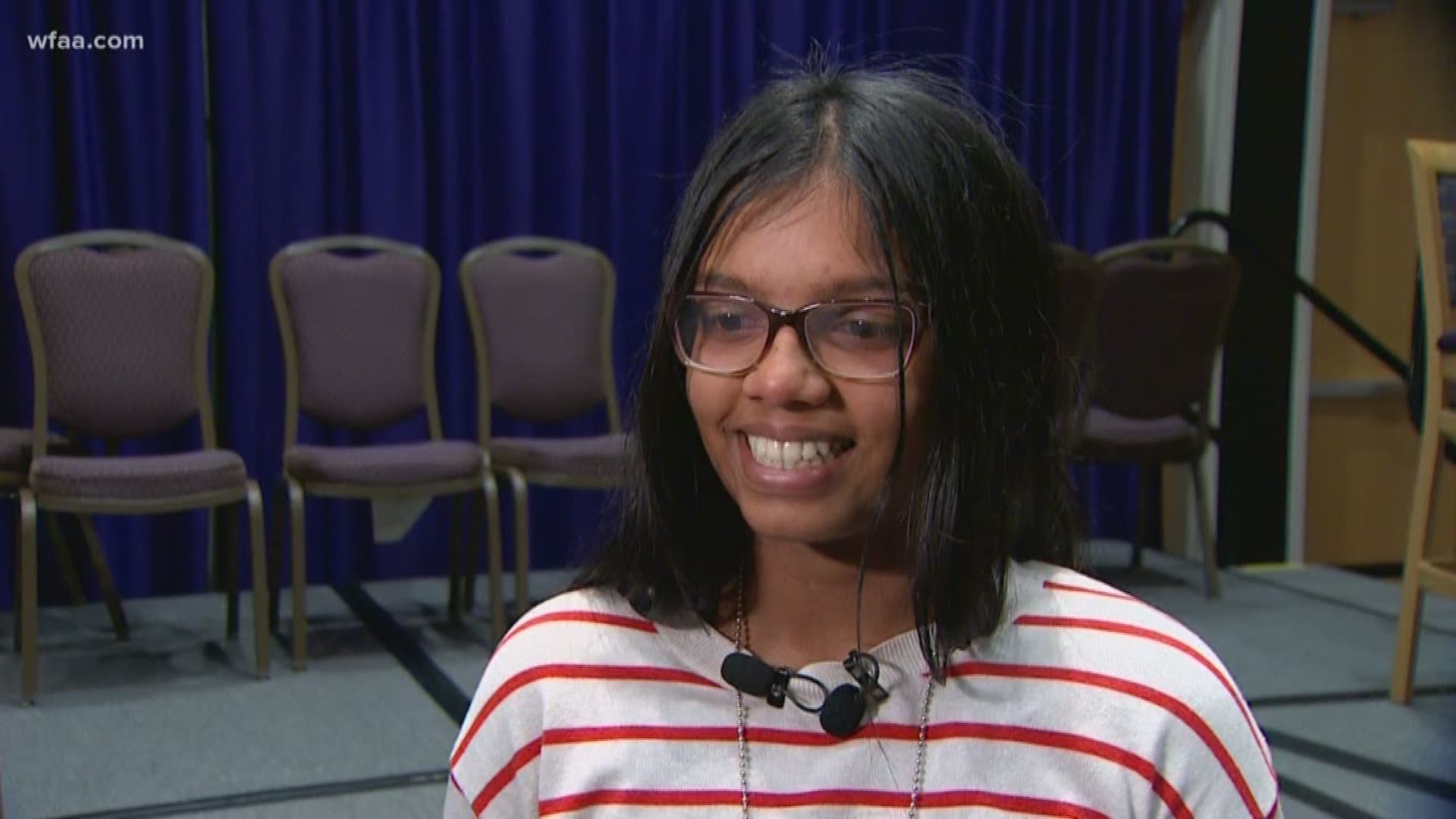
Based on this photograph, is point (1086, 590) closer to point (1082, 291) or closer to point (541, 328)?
point (1082, 291)

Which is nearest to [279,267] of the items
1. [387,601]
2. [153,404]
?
[153,404]

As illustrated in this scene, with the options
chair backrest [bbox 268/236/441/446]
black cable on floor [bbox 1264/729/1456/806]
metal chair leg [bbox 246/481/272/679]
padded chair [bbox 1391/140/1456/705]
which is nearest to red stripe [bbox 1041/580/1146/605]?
black cable on floor [bbox 1264/729/1456/806]

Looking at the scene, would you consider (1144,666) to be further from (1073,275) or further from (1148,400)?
(1148,400)

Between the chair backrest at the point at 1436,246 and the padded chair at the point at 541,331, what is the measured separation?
6.35ft

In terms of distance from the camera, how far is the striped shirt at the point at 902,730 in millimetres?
848

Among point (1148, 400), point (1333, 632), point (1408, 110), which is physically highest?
point (1408, 110)

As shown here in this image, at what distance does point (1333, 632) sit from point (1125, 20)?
225 cm

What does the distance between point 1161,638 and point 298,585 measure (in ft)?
9.09

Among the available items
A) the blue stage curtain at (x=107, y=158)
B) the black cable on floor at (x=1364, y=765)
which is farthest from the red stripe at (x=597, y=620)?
the blue stage curtain at (x=107, y=158)

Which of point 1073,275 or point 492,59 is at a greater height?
point 492,59

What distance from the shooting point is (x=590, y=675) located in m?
0.92

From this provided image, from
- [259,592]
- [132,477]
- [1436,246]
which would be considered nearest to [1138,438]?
[1436,246]

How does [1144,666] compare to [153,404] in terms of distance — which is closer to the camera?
[1144,666]

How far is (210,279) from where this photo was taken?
3557 mm
